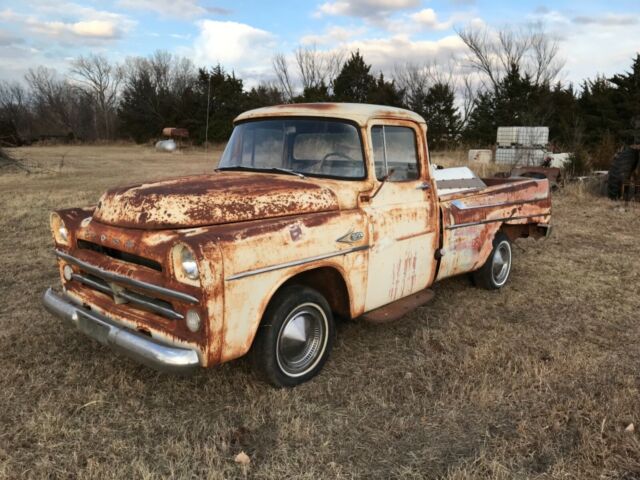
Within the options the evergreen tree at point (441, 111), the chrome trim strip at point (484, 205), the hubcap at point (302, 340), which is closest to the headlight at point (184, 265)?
the hubcap at point (302, 340)

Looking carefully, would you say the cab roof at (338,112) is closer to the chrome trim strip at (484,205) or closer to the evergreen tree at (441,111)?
the chrome trim strip at (484,205)

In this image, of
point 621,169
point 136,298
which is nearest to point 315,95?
point 621,169

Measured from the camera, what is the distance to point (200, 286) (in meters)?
2.53

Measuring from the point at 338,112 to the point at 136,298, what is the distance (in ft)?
6.55

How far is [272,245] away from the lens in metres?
2.82

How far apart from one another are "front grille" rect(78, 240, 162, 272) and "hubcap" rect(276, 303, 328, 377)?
2.91ft

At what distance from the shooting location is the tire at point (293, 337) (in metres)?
3.02

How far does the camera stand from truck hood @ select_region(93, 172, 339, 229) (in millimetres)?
2842

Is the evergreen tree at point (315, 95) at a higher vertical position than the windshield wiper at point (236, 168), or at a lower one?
higher

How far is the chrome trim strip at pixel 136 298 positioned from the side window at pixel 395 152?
6.04 feet

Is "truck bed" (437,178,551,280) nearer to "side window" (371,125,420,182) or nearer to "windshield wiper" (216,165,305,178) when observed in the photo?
"side window" (371,125,420,182)

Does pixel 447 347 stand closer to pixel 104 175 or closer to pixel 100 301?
pixel 100 301

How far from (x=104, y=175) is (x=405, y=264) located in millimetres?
16249

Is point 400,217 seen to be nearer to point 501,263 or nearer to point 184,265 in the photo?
point 184,265
